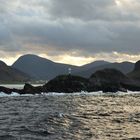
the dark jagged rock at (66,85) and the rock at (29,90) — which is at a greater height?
the dark jagged rock at (66,85)

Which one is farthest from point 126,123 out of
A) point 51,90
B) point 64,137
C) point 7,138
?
point 51,90

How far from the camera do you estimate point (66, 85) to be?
185375 mm

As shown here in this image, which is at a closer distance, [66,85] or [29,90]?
[29,90]

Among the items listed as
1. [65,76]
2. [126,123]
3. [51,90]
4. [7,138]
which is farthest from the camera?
[65,76]

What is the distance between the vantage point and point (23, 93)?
6471 inches

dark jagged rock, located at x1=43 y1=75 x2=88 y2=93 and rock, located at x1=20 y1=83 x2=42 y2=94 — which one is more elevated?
dark jagged rock, located at x1=43 y1=75 x2=88 y2=93

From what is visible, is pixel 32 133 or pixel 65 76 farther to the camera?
pixel 65 76

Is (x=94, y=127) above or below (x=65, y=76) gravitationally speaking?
below

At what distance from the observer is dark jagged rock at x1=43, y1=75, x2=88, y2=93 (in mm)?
181625

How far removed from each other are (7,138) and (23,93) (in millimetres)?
127618

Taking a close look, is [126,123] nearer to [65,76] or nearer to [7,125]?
[7,125]

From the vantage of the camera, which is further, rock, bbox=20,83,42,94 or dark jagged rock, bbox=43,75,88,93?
dark jagged rock, bbox=43,75,88,93

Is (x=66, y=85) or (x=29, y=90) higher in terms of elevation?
(x=66, y=85)

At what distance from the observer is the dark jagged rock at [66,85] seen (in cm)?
18162
